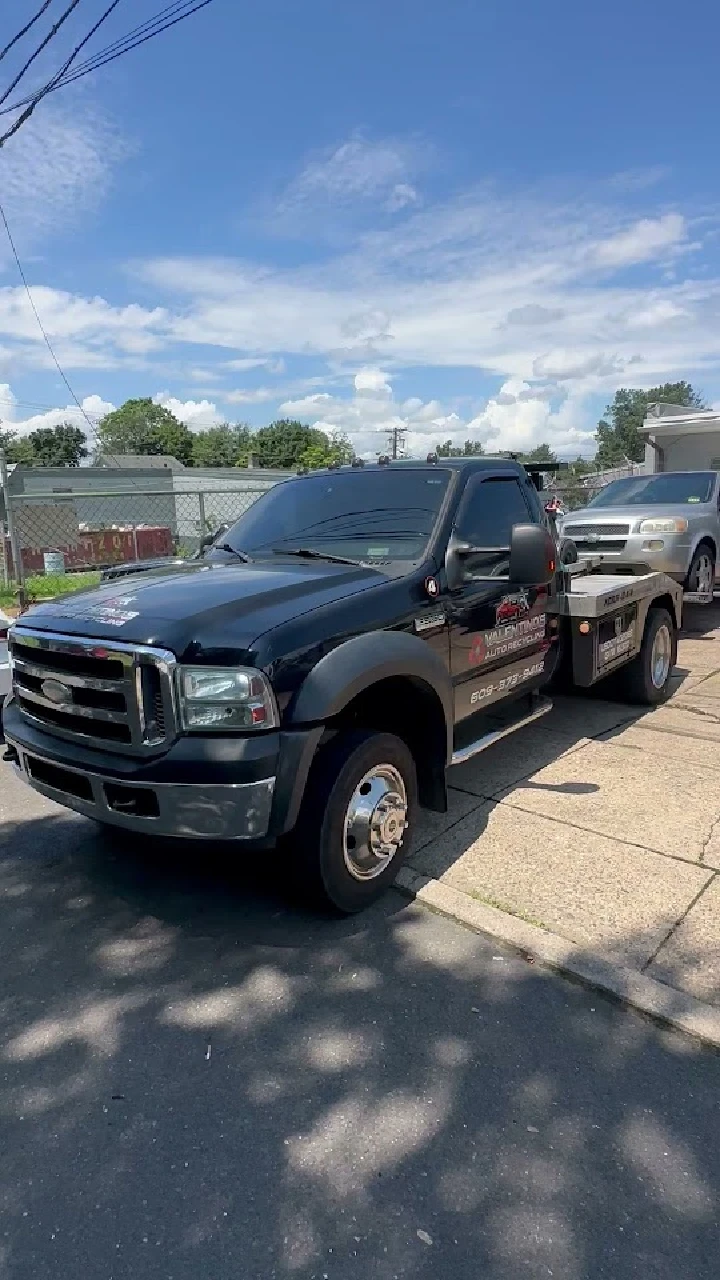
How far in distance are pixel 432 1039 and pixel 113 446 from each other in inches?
3943

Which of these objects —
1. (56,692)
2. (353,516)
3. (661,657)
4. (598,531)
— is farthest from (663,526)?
(56,692)

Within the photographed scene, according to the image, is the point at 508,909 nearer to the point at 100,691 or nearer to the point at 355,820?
the point at 355,820

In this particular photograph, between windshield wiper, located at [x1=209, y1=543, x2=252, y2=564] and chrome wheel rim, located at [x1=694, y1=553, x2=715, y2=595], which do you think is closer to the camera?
windshield wiper, located at [x1=209, y1=543, x2=252, y2=564]

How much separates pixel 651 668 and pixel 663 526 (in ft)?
10.8

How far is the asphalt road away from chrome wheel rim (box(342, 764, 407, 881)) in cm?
24

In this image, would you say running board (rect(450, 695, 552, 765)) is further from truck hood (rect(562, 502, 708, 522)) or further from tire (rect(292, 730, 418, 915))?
truck hood (rect(562, 502, 708, 522))

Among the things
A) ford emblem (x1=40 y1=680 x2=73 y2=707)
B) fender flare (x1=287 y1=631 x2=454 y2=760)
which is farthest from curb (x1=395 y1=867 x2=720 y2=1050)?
ford emblem (x1=40 y1=680 x2=73 y2=707)

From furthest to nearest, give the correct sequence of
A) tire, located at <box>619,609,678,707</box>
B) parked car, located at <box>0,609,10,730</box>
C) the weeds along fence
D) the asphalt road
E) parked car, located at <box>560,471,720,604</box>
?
the weeds along fence, parked car, located at <box>560,471,720,604</box>, tire, located at <box>619,609,678,707</box>, parked car, located at <box>0,609,10,730</box>, the asphalt road

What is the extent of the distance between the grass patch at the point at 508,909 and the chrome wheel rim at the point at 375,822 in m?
0.41

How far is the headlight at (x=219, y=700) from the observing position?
2.75 metres

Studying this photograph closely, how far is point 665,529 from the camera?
887 cm

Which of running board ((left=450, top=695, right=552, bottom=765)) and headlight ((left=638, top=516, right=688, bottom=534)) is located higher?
headlight ((left=638, top=516, right=688, bottom=534))

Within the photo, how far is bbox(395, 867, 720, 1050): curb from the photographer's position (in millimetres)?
2604

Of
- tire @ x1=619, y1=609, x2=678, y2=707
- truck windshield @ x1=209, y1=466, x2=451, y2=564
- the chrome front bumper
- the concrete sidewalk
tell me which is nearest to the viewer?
the chrome front bumper
